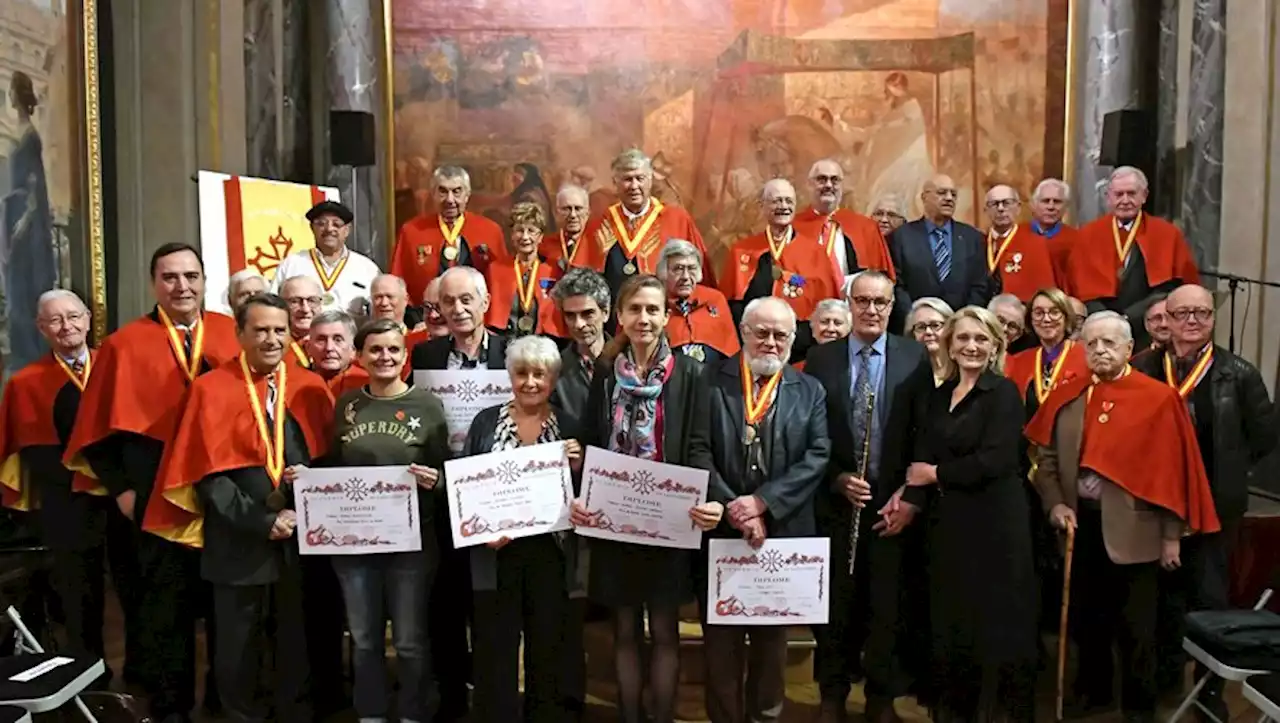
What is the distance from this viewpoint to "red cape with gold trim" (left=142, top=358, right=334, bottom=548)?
4.44 m

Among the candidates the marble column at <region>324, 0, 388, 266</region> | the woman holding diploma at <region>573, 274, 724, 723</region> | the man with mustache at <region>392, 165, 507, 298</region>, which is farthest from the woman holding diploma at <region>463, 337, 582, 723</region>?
the marble column at <region>324, 0, 388, 266</region>

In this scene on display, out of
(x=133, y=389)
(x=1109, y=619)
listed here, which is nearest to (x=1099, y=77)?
(x=1109, y=619)

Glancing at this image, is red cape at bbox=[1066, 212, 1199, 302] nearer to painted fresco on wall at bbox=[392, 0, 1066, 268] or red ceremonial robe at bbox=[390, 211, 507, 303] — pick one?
painted fresco on wall at bbox=[392, 0, 1066, 268]

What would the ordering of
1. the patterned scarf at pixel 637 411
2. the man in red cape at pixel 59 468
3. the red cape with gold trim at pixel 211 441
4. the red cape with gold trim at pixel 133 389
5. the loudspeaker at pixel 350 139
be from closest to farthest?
1. the patterned scarf at pixel 637 411
2. the red cape with gold trim at pixel 211 441
3. the red cape with gold trim at pixel 133 389
4. the man in red cape at pixel 59 468
5. the loudspeaker at pixel 350 139

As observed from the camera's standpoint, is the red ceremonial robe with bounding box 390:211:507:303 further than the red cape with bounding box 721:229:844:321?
Yes

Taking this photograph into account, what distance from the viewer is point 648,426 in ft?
14.3

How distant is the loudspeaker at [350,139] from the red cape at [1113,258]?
5.23m

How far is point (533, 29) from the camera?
30.6 ft

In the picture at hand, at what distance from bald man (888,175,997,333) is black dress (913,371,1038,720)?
224 centimetres

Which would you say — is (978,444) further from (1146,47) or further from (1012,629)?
(1146,47)

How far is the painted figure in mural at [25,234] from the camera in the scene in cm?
632

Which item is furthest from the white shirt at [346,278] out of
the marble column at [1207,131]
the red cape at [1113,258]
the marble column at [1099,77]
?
the marble column at [1207,131]

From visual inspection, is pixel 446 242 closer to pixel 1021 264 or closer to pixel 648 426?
pixel 648 426

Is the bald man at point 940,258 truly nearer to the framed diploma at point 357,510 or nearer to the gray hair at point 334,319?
the gray hair at point 334,319
